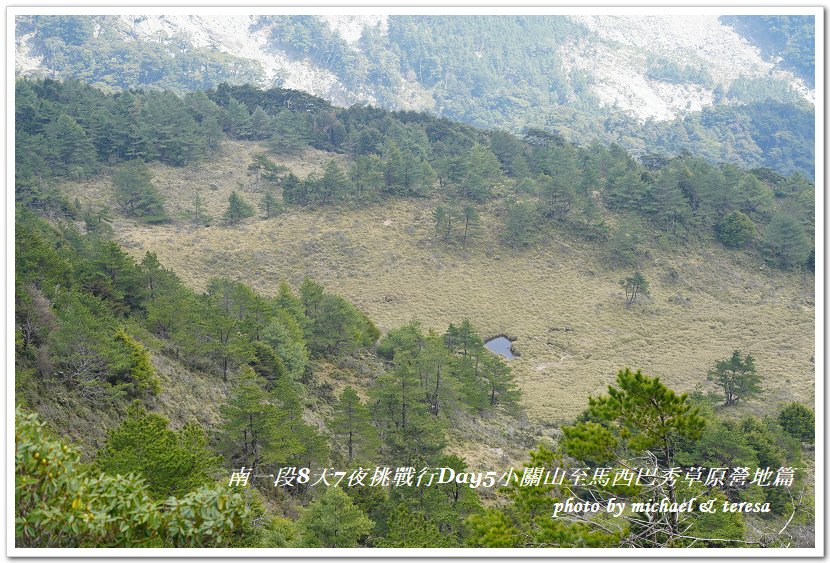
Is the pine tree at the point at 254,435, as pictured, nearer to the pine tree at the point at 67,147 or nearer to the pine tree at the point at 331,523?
the pine tree at the point at 331,523

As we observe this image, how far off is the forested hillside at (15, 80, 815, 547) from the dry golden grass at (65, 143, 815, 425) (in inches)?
10.8

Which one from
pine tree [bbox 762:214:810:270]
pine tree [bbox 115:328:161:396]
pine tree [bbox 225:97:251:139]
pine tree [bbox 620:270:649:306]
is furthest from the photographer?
pine tree [bbox 225:97:251:139]

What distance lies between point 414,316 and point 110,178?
104 feet

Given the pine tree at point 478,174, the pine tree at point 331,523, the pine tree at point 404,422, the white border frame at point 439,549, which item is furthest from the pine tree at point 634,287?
the pine tree at point 331,523

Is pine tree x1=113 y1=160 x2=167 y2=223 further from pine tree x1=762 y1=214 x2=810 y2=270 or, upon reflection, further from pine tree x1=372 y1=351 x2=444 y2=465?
pine tree x1=762 y1=214 x2=810 y2=270

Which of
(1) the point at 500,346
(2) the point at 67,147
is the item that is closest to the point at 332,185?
(2) the point at 67,147

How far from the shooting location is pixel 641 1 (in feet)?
45.7

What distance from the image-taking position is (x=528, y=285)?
2250 inches

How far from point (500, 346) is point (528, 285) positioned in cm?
896

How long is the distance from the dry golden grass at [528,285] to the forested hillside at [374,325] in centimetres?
27

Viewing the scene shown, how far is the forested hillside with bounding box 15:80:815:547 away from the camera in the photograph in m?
11.6

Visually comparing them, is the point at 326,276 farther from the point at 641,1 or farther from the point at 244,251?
the point at 641,1

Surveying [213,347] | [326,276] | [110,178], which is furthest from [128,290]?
[110,178]

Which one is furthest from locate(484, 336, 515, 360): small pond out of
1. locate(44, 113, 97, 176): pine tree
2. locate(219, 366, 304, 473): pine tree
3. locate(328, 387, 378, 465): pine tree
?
locate(44, 113, 97, 176): pine tree
